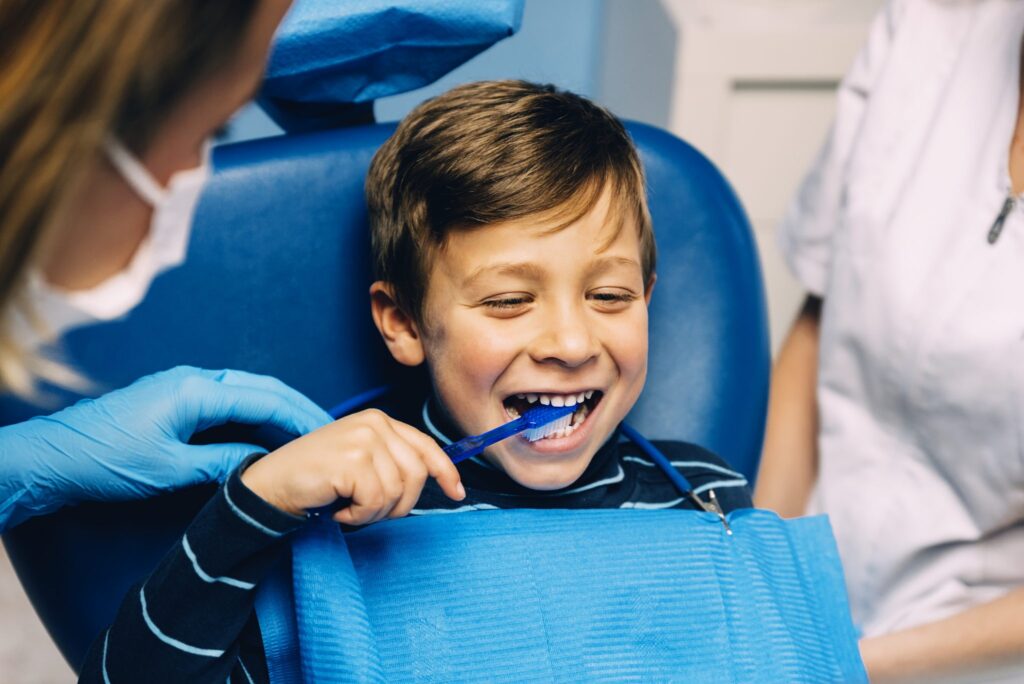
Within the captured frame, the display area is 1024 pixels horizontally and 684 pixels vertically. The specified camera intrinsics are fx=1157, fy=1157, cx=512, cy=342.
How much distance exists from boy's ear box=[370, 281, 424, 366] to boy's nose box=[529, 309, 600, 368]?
131mm

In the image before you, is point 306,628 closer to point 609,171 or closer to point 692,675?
point 692,675

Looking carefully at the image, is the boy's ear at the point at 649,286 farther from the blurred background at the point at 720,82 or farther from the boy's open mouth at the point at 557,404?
the blurred background at the point at 720,82

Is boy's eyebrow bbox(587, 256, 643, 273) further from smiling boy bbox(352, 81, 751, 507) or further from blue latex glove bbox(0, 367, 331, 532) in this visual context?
blue latex glove bbox(0, 367, 331, 532)

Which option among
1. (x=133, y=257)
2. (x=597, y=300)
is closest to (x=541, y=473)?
(x=597, y=300)

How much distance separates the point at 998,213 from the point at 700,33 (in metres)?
0.69

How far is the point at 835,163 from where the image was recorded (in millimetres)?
1282

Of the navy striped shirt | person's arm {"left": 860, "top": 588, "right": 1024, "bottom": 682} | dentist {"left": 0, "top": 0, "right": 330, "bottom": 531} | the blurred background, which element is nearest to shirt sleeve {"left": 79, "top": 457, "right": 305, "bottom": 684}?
the navy striped shirt

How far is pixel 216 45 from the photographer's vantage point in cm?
58

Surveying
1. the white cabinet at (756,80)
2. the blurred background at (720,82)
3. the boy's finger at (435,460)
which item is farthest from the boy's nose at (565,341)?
the white cabinet at (756,80)

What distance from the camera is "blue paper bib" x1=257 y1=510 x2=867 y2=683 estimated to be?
0.85 metres

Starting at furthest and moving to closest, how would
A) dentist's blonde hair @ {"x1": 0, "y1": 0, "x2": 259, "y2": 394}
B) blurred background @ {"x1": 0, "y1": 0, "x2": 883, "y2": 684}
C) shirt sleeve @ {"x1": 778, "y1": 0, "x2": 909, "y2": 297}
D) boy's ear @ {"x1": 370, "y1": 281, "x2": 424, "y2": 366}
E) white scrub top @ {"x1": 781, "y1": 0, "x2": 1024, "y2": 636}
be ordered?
blurred background @ {"x1": 0, "y1": 0, "x2": 883, "y2": 684} → shirt sleeve @ {"x1": 778, "y1": 0, "x2": 909, "y2": 297} → white scrub top @ {"x1": 781, "y1": 0, "x2": 1024, "y2": 636} → boy's ear @ {"x1": 370, "y1": 281, "x2": 424, "y2": 366} → dentist's blonde hair @ {"x1": 0, "y1": 0, "x2": 259, "y2": 394}

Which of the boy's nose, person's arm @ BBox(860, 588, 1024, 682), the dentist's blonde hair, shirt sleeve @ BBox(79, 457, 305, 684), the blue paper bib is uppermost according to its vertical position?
the dentist's blonde hair

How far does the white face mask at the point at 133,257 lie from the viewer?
25.1 inches

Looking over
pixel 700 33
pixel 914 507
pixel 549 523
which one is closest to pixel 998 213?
pixel 914 507
